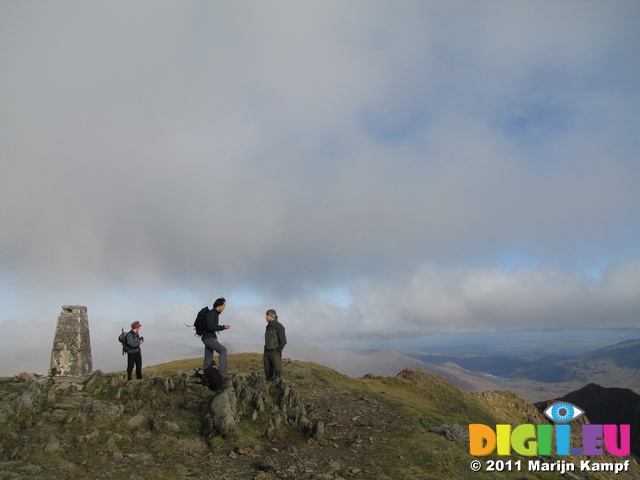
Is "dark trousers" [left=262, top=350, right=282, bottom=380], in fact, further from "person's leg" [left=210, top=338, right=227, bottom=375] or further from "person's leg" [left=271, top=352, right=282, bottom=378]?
"person's leg" [left=210, top=338, right=227, bottom=375]

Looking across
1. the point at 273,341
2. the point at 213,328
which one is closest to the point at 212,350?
the point at 213,328

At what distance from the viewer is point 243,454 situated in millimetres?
13789

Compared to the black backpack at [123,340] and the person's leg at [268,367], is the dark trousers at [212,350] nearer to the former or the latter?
the person's leg at [268,367]

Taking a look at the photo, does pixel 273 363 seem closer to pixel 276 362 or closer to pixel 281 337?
pixel 276 362

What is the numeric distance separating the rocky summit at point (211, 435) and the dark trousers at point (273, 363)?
2.03 meters

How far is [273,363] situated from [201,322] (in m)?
5.55

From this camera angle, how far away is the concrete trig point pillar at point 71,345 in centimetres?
2480

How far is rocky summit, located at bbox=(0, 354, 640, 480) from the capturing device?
12266 millimetres

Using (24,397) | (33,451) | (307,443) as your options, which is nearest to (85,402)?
(24,397)

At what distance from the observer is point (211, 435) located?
48.0ft

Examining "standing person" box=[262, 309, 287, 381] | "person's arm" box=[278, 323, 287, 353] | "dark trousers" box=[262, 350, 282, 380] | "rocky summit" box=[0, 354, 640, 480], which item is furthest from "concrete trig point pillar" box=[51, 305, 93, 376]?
"person's arm" box=[278, 323, 287, 353]

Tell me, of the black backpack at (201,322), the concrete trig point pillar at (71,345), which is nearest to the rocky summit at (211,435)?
the black backpack at (201,322)

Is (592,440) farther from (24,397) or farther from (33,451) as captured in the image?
(24,397)

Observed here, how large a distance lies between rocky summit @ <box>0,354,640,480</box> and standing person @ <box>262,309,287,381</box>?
2048 millimetres
